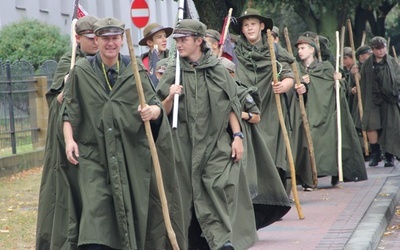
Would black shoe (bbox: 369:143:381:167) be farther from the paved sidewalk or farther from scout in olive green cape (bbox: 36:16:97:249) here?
scout in olive green cape (bbox: 36:16:97:249)

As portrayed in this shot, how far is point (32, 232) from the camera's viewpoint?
38.5ft

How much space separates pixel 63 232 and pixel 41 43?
19521 millimetres

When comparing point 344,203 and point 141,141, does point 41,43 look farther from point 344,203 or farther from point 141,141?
point 141,141

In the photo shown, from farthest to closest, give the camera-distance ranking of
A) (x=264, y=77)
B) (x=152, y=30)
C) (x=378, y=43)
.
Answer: (x=378, y=43) < (x=152, y=30) < (x=264, y=77)

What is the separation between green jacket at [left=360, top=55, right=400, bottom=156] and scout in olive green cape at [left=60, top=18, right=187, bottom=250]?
11224 millimetres

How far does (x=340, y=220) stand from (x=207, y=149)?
10.7 feet

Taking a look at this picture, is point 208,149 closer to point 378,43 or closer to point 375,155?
point 378,43

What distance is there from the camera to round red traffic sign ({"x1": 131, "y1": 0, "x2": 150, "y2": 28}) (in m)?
22.0

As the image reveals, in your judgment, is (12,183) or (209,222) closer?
(209,222)

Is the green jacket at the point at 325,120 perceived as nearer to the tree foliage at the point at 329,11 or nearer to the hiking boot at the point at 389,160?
the hiking boot at the point at 389,160

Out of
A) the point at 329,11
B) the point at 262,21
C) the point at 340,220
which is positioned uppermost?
the point at 329,11

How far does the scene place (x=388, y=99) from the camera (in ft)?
63.2

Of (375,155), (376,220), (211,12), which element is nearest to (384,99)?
(375,155)

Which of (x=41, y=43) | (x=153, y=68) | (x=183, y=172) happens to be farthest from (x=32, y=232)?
(x=41, y=43)
